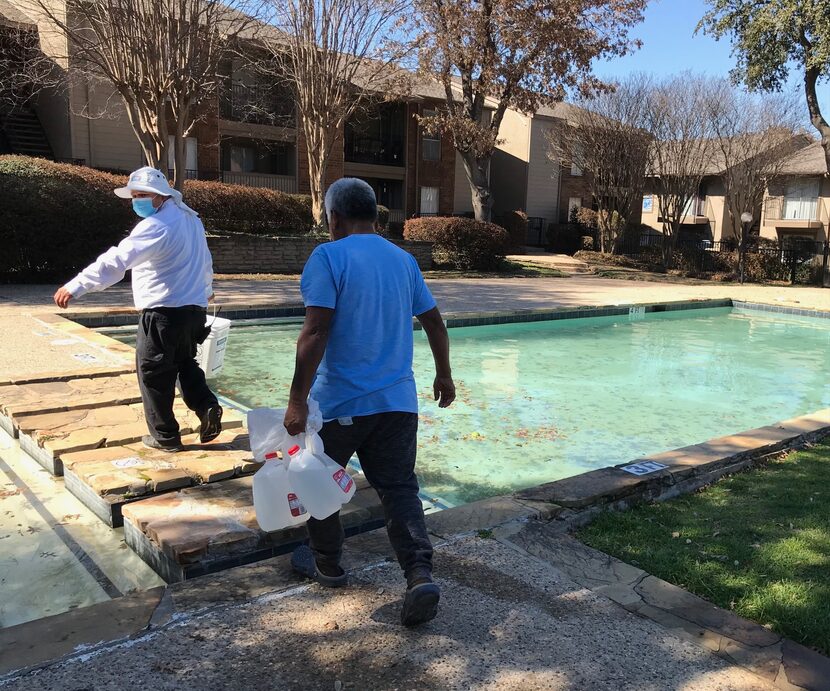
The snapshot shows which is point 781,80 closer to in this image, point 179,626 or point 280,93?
point 280,93

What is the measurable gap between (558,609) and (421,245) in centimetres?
1860

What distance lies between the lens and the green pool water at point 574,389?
549 centimetres

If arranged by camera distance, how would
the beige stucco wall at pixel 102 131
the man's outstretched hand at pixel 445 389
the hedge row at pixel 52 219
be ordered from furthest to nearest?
the beige stucco wall at pixel 102 131, the hedge row at pixel 52 219, the man's outstretched hand at pixel 445 389

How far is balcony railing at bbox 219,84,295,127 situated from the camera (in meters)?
23.8

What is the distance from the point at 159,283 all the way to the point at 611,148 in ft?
80.0

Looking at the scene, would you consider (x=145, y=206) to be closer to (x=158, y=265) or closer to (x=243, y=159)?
(x=158, y=265)

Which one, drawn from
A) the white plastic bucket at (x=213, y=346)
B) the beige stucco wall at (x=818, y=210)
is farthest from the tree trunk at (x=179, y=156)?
the beige stucco wall at (x=818, y=210)

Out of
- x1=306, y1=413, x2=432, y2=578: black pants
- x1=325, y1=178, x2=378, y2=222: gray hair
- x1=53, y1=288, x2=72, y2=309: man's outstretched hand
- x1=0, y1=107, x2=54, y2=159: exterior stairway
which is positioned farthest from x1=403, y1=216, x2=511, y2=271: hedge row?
x1=306, y1=413, x2=432, y2=578: black pants

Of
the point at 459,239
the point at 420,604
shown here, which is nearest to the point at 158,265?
the point at 420,604

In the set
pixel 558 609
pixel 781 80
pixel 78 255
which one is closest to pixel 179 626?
pixel 558 609

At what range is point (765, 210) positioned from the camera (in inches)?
1278

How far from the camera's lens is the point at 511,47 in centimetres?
1984

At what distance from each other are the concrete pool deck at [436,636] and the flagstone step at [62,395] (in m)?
2.65

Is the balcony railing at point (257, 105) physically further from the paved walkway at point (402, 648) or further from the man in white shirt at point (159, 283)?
the paved walkway at point (402, 648)
